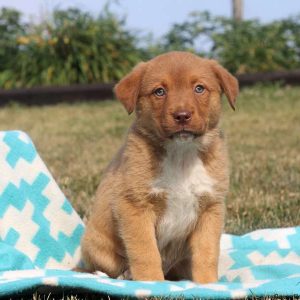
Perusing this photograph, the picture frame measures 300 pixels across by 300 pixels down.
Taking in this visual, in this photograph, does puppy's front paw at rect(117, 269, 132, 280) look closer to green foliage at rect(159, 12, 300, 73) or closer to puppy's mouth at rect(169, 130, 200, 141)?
puppy's mouth at rect(169, 130, 200, 141)

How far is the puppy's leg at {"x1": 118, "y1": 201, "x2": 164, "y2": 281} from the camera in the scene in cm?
335

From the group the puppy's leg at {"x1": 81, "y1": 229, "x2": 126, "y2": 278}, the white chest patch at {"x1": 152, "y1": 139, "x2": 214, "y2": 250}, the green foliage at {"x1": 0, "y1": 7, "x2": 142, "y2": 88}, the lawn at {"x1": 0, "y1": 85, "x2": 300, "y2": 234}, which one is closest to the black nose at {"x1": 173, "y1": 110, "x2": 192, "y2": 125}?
the white chest patch at {"x1": 152, "y1": 139, "x2": 214, "y2": 250}

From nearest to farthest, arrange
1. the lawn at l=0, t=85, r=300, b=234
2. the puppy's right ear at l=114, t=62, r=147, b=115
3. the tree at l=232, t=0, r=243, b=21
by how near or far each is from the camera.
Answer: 1. the puppy's right ear at l=114, t=62, r=147, b=115
2. the lawn at l=0, t=85, r=300, b=234
3. the tree at l=232, t=0, r=243, b=21

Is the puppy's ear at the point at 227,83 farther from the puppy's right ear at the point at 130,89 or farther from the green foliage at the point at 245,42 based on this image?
the green foliage at the point at 245,42

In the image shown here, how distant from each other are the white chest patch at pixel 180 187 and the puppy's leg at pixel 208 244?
0.06 meters

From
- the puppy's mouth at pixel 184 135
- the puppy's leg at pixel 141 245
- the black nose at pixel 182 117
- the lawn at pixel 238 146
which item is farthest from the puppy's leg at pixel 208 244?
the lawn at pixel 238 146

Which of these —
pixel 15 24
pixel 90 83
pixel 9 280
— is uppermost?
pixel 9 280

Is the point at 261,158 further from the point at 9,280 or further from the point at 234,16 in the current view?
the point at 234,16

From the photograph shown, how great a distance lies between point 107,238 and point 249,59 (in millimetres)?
11689

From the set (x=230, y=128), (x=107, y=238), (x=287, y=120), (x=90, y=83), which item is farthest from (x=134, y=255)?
(x=90, y=83)

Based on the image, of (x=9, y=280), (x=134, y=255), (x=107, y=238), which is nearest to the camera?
(x=9, y=280)

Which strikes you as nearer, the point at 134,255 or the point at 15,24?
the point at 134,255

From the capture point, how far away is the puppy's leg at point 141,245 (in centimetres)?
335

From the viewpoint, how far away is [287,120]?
10.4 metres
